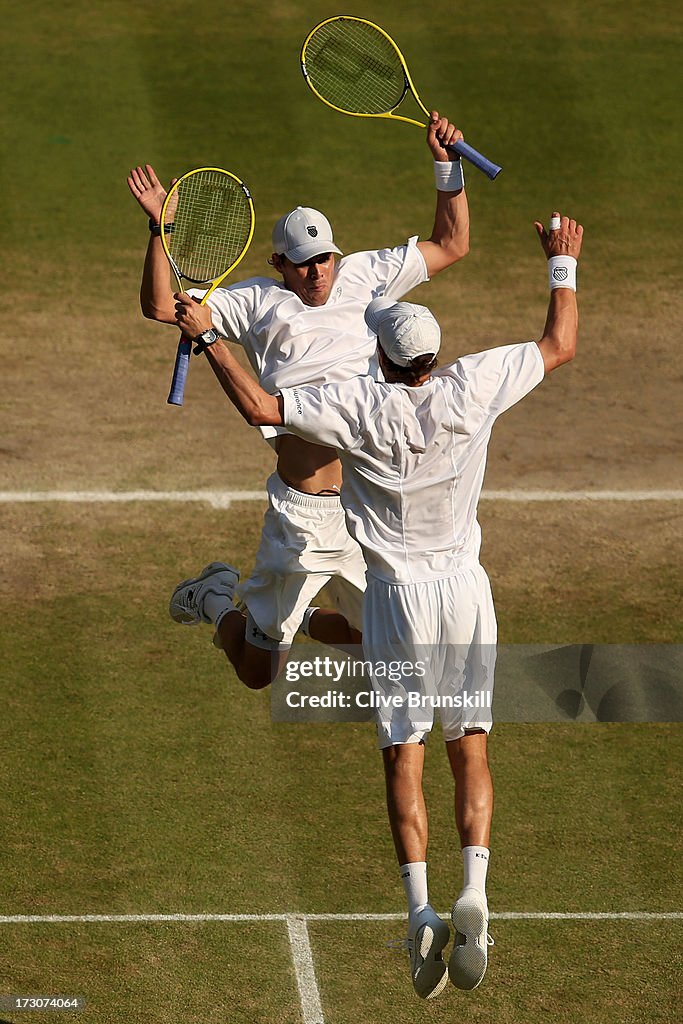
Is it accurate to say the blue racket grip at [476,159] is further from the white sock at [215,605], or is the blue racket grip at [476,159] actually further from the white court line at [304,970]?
the white court line at [304,970]

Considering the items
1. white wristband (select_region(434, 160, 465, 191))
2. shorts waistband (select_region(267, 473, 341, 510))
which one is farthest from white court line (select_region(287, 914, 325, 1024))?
white wristband (select_region(434, 160, 465, 191))

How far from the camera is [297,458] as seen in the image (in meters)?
11.5

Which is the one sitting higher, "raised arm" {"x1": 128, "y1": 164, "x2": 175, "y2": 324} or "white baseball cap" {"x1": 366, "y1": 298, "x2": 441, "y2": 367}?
"white baseball cap" {"x1": 366, "y1": 298, "x2": 441, "y2": 367}

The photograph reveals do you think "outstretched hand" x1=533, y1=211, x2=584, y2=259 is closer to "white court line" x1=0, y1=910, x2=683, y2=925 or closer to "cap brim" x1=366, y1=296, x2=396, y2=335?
"cap brim" x1=366, y1=296, x2=396, y2=335

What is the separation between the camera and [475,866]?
9.81 meters

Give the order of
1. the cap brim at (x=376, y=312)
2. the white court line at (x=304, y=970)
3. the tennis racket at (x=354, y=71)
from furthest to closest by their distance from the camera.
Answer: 1. the tennis racket at (x=354, y=71)
2. the white court line at (x=304, y=970)
3. the cap brim at (x=376, y=312)

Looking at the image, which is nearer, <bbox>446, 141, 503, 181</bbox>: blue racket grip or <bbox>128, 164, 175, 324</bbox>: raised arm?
<bbox>446, 141, 503, 181</bbox>: blue racket grip

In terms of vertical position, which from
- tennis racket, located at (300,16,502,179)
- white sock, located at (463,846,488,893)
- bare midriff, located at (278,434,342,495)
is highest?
tennis racket, located at (300,16,502,179)

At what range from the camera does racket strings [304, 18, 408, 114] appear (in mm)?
12945

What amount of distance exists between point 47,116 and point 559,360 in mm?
15019

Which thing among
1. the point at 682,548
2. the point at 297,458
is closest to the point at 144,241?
the point at 682,548

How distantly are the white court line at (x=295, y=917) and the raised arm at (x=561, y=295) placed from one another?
143 inches

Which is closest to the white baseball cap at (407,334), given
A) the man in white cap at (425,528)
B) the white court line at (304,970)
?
the man in white cap at (425,528)

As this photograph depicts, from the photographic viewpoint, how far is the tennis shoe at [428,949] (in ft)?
31.4
